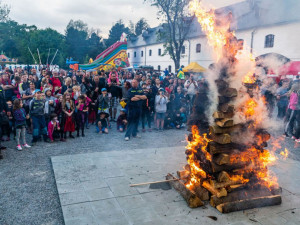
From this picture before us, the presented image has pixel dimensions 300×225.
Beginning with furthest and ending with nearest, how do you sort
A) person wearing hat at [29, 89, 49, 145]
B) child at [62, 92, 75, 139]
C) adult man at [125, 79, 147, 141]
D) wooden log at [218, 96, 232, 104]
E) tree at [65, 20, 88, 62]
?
tree at [65, 20, 88, 62], adult man at [125, 79, 147, 141], child at [62, 92, 75, 139], person wearing hat at [29, 89, 49, 145], wooden log at [218, 96, 232, 104]

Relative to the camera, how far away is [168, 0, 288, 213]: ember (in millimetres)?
4488

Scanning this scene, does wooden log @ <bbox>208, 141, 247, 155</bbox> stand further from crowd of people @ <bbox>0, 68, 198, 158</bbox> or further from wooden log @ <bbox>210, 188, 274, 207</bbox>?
crowd of people @ <bbox>0, 68, 198, 158</bbox>

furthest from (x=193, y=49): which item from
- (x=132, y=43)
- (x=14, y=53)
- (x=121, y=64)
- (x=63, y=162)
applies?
(x=14, y=53)

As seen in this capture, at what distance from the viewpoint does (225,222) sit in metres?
4.02

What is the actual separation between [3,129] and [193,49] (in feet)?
102

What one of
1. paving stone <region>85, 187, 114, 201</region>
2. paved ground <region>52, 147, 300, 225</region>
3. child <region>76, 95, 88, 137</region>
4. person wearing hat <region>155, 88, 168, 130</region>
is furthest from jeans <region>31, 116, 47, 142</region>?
person wearing hat <region>155, 88, 168, 130</region>

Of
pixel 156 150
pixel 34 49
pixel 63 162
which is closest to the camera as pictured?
pixel 63 162

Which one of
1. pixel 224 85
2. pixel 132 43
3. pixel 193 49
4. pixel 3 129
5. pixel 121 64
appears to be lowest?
pixel 3 129

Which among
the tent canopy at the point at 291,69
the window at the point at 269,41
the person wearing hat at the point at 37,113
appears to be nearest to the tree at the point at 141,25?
the window at the point at 269,41

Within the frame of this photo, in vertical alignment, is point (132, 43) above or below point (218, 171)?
above

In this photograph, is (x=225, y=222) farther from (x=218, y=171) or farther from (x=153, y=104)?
(x=153, y=104)

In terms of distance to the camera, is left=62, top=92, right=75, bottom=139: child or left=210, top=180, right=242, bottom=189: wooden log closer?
left=210, top=180, right=242, bottom=189: wooden log

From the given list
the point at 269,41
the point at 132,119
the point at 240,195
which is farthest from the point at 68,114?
the point at 269,41

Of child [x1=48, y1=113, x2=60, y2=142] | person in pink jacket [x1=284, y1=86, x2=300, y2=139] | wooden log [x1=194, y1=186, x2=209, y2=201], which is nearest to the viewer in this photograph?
wooden log [x1=194, y1=186, x2=209, y2=201]
